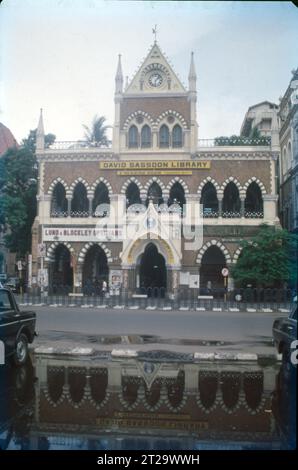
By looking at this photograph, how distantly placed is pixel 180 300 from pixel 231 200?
879 centimetres

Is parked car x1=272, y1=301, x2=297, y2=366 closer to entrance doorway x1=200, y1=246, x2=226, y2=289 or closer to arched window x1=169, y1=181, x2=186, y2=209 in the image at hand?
entrance doorway x1=200, y1=246, x2=226, y2=289

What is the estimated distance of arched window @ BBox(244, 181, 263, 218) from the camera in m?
31.2

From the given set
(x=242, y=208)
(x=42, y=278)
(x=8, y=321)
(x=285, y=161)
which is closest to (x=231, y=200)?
(x=242, y=208)

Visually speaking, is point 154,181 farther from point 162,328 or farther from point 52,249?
point 162,328

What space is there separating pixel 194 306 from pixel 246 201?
36.0 ft

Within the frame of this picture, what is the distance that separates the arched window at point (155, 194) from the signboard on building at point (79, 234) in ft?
10.8

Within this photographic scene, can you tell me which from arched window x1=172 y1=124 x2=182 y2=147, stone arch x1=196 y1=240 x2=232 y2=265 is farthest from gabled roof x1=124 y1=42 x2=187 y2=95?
stone arch x1=196 y1=240 x2=232 y2=265

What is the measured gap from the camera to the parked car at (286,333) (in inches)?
323

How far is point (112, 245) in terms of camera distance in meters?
30.7

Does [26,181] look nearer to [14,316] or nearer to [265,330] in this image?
[265,330]

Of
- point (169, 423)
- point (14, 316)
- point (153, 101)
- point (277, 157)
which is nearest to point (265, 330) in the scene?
point (14, 316)

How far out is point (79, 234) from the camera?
31297 mm

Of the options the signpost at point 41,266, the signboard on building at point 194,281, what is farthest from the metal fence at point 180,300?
the signpost at point 41,266

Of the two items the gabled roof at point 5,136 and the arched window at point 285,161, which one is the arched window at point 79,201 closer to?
the arched window at point 285,161
